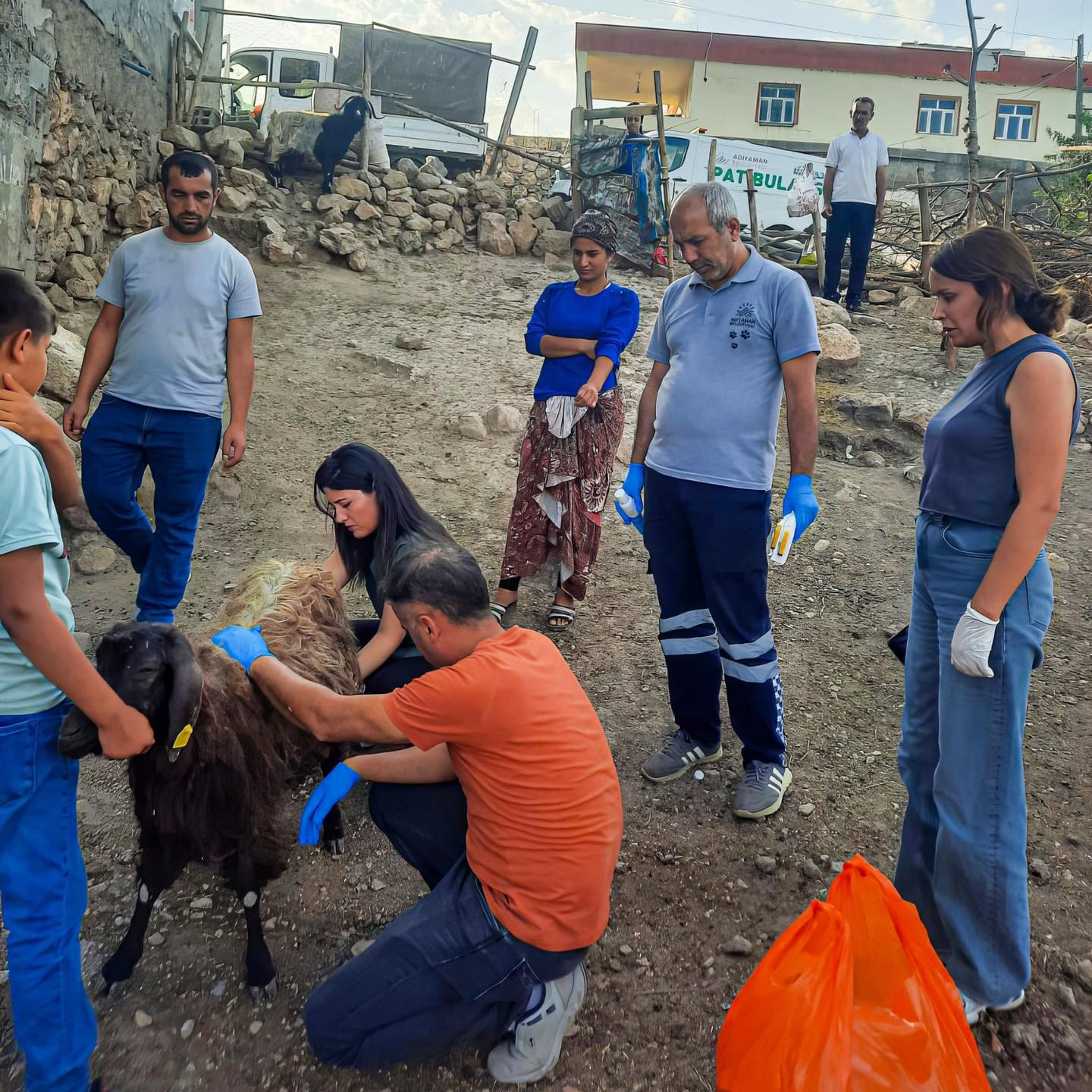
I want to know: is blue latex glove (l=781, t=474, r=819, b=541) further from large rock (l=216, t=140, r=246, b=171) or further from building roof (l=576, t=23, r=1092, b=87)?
building roof (l=576, t=23, r=1092, b=87)

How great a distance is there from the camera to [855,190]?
8.79 metres

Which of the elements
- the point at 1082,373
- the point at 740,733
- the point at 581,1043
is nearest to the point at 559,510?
the point at 740,733

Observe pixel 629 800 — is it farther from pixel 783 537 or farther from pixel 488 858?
pixel 488 858

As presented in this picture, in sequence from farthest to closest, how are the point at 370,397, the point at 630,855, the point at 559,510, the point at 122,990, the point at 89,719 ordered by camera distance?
the point at 370,397
the point at 559,510
the point at 630,855
the point at 122,990
the point at 89,719

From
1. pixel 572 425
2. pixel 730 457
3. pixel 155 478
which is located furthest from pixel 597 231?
pixel 155 478

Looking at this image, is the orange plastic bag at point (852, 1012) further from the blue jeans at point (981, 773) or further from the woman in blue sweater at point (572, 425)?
the woman in blue sweater at point (572, 425)

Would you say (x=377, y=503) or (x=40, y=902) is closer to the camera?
(x=40, y=902)

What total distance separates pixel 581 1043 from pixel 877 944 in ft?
2.76

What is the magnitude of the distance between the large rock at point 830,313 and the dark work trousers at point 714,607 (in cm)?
607

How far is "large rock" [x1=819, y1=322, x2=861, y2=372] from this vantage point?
7.91 metres

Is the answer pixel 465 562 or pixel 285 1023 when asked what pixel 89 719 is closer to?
pixel 465 562

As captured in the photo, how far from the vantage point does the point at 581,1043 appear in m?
2.26

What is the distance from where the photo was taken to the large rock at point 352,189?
9891 mm

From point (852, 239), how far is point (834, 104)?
16.8 metres
